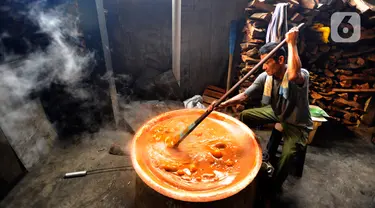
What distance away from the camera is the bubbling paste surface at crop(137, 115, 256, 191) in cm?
223

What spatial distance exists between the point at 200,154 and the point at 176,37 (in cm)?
386

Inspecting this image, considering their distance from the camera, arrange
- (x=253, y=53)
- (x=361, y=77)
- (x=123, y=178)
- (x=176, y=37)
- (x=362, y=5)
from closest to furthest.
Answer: (x=123, y=178), (x=362, y=5), (x=361, y=77), (x=253, y=53), (x=176, y=37)

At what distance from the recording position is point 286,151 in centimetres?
327

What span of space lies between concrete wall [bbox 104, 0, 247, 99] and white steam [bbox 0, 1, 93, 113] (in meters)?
1.98

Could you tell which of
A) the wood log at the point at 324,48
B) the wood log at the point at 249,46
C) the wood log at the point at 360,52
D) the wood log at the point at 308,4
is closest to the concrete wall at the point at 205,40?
the wood log at the point at 249,46

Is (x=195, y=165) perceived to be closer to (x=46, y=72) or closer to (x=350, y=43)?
(x=46, y=72)

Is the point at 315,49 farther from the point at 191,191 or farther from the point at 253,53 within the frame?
the point at 191,191

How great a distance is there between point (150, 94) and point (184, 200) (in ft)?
14.7

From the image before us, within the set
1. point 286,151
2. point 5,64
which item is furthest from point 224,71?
point 5,64

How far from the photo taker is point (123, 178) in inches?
149

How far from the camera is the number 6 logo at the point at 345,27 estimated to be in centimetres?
461

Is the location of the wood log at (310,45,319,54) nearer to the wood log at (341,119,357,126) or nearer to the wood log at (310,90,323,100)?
the wood log at (310,90,323,100)

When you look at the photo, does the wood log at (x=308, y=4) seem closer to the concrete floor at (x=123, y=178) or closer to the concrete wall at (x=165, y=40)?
the concrete wall at (x=165, y=40)

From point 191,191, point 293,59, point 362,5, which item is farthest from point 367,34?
point 191,191
